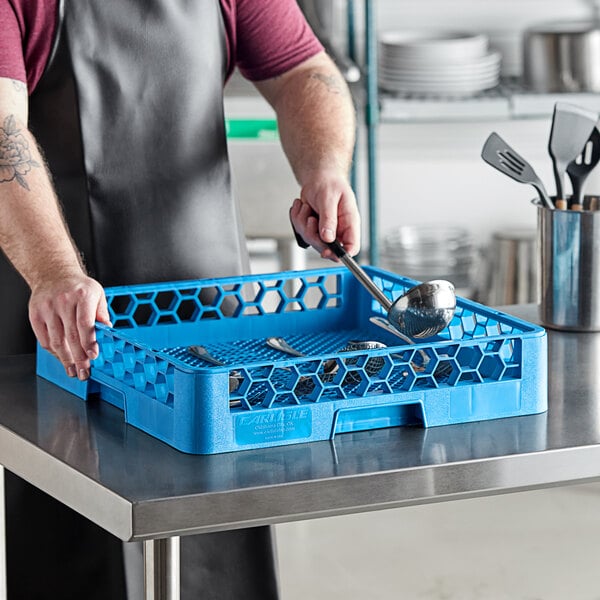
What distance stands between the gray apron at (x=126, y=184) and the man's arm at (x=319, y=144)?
0.12 meters

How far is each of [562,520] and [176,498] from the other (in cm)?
215

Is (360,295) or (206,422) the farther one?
(360,295)

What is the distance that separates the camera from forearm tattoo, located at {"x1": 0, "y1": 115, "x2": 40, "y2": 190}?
161cm

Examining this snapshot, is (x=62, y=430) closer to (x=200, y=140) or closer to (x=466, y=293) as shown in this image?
(x=200, y=140)

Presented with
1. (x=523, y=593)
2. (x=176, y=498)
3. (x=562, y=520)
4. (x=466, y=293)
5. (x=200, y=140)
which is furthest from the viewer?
(x=466, y=293)

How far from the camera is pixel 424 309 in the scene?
147 centimetres

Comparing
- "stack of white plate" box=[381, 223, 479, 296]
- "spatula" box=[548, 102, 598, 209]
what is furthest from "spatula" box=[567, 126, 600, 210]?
"stack of white plate" box=[381, 223, 479, 296]

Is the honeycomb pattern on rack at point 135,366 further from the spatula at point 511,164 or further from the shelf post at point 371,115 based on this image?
the shelf post at point 371,115

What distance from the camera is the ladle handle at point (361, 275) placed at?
1550 mm

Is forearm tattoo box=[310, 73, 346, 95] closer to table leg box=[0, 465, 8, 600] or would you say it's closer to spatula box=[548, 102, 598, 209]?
spatula box=[548, 102, 598, 209]

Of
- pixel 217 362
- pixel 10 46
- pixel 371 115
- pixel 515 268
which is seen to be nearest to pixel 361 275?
pixel 217 362

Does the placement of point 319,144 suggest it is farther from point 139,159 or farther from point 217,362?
point 217,362

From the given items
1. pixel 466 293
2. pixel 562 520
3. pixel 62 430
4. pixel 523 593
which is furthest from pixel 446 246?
pixel 62 430

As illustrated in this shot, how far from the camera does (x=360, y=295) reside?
1.71 m
